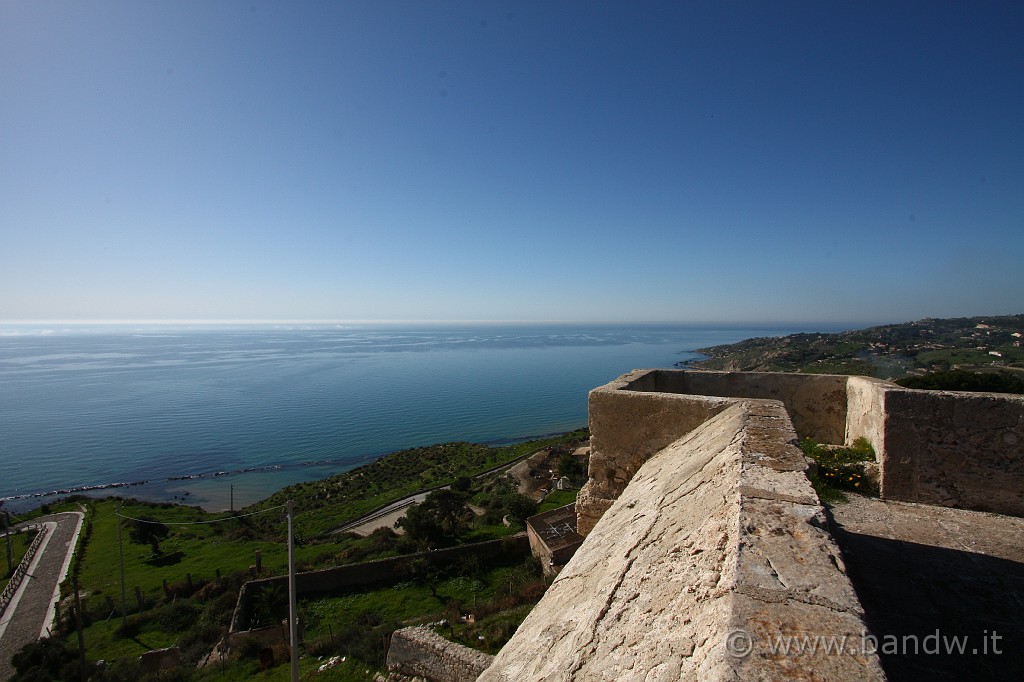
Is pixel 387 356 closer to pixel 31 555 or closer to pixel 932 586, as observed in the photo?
pixel 31 555

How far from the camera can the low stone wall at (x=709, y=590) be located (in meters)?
1.45

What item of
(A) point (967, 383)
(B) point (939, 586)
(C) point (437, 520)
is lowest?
(C) point (437, 520)

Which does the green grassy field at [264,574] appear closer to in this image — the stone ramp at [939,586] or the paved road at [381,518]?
the paved road at [381,518]

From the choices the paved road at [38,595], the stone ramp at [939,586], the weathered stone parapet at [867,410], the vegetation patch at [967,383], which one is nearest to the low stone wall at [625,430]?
the stone ramp at [939,586]

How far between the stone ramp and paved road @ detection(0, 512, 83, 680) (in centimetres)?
2918

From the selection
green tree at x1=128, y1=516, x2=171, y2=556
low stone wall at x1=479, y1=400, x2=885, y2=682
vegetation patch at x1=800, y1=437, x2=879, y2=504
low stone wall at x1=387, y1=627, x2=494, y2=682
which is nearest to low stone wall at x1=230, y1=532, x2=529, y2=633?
low stone wall at x1=387, y1=627, x2=494, y2=682

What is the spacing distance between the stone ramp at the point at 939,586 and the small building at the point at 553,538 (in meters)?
13.8

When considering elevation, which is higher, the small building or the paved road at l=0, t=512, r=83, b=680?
the small building

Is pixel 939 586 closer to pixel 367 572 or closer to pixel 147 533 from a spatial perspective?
pixel 367 572

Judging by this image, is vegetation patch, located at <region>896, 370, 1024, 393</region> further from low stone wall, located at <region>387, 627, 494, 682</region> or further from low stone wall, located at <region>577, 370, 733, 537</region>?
low stone wall, located at <region>387, 627, 494, 682</region>

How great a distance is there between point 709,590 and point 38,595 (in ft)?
124

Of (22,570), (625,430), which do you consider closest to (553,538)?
(625,430)

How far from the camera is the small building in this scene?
1800 centimetres

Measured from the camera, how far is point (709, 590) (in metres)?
1.83
